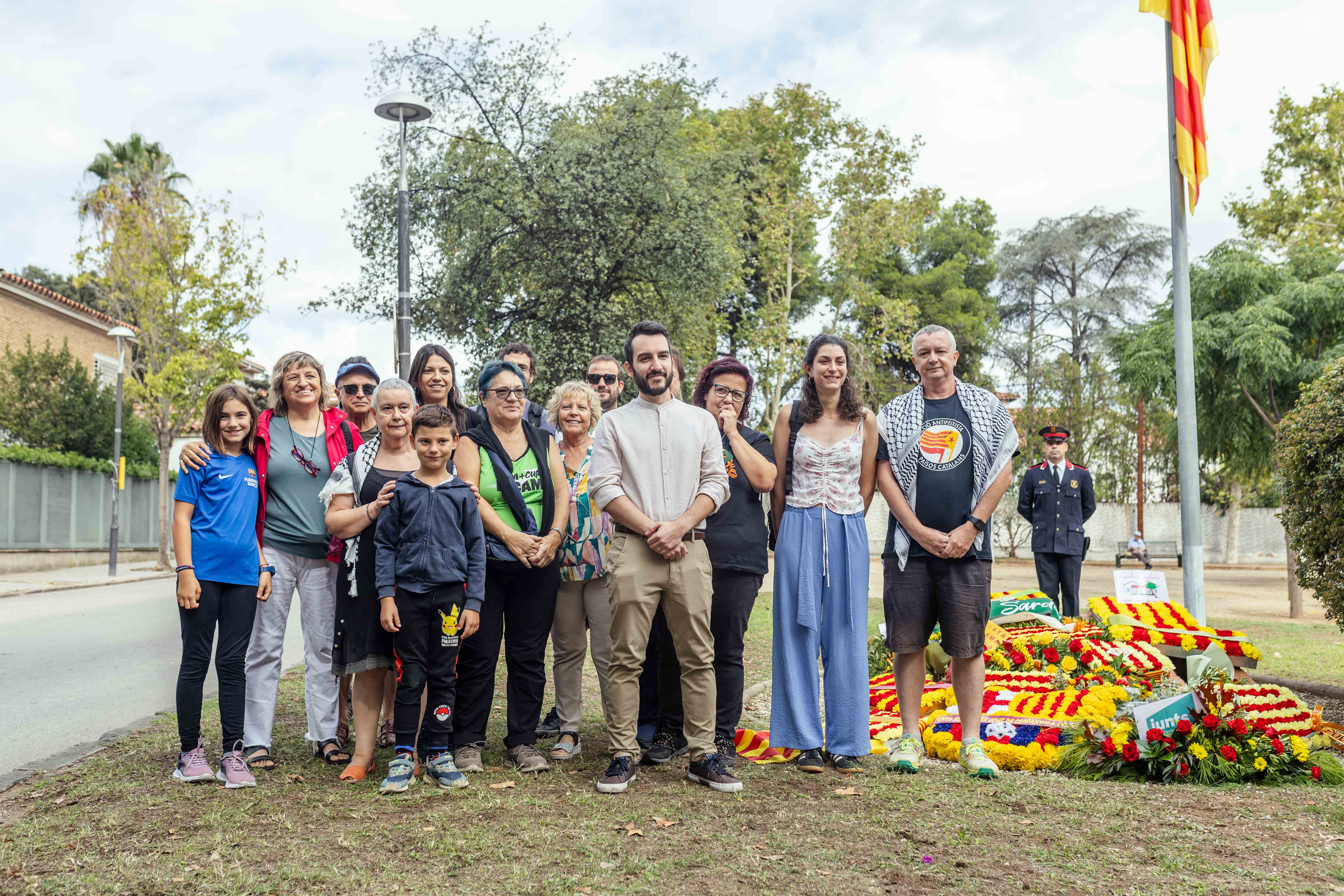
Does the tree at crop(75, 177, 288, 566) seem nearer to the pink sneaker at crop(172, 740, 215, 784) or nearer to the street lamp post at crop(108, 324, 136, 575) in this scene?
the street lamp post at crop(108, 324, 136, 575)

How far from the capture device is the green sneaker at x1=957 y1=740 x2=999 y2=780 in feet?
16.4

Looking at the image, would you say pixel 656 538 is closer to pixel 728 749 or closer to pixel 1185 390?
pixel 728 749

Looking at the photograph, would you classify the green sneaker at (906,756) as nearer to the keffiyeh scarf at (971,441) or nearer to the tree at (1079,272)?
the keffiyeh scarf at (971,441)

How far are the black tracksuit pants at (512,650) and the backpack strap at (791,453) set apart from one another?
1.28 m

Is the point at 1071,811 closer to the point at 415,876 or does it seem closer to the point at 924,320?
the point at 415,876

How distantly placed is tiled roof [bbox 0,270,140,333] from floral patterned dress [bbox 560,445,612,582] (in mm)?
24244

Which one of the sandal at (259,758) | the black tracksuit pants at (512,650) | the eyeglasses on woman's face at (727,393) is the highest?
the eyeglasses on woman's face at (727,393)

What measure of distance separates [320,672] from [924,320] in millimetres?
37139

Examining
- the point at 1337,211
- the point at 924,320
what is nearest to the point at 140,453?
the point at 924,320

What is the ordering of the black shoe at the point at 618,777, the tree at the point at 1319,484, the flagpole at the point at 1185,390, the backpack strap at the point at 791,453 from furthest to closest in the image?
the flagpole at the point at 1185,390 < the tree at the point at 1319,484 < the backpack strap at the point at 791,453 < the black shoe at the point at 618,777

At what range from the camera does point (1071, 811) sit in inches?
170

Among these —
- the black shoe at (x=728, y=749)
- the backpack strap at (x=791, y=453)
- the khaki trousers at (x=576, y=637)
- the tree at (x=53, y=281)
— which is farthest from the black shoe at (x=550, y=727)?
the tree at (x=53, y=281)

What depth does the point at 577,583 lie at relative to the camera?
535cm

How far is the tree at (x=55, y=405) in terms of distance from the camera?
27719 millimetres
